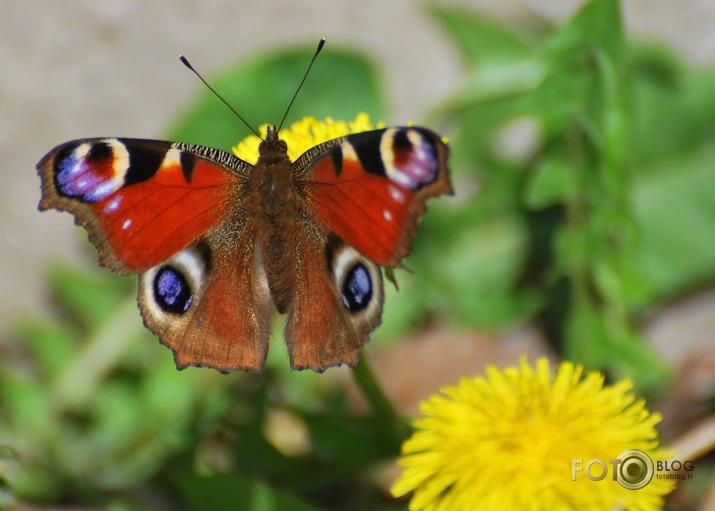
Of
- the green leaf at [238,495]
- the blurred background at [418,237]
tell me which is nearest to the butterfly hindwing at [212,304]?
the green leaf at [238,495]

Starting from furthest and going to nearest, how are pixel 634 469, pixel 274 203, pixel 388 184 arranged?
pixel 274 203, pixel 388 184, pixel 634 469

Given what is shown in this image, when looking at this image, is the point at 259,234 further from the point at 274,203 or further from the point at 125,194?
the point at 125,194

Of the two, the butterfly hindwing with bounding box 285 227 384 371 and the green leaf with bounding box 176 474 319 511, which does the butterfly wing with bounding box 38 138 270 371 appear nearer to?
the butterfly hindwing with bounding box 285 227 384 371

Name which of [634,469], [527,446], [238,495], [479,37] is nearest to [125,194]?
[238,495]

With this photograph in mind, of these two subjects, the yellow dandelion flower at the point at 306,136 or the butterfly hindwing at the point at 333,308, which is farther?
the yellow dandelion flower at the point at 306,136

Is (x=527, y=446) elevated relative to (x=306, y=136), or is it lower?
lower

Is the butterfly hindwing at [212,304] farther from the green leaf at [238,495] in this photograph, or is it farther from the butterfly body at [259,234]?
the green leaf at [238,495]
